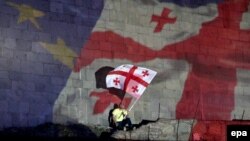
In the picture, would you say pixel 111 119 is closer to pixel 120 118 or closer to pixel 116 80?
pixel 120 118

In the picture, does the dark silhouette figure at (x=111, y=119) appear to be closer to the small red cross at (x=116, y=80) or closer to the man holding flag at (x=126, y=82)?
the man holding flag at (x=126, y=82)

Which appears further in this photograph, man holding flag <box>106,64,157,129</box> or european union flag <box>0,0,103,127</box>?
man holding flag <box>106,64,157,129</box>

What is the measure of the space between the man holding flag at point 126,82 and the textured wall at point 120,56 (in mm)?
282

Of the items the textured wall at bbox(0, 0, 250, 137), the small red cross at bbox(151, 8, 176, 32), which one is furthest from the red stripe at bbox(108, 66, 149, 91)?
the small red cross at bbox(151, 8, 176, 32)

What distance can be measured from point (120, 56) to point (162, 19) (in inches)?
65.5

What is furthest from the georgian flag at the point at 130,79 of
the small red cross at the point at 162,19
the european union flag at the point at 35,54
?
the small red cross at the point at 162,19

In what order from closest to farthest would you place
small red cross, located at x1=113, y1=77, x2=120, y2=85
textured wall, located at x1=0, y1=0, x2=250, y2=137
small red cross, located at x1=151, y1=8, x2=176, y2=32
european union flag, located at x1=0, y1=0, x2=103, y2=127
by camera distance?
european union flag, located at x1=0, y1=0, x2=103, y2=127 < textured wall, located at x1=0, y1=0, x2=250, y2=137 < small red cross, located at x1=113, y1=77, x2=120, y2=85 < small red cross, located at x1=151, y1=8, x2=176, y2=32

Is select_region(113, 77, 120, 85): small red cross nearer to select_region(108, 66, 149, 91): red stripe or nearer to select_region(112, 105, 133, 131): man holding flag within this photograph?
select_region(108, 66, 149, 91): red stripe

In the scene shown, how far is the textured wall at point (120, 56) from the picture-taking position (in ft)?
47.9

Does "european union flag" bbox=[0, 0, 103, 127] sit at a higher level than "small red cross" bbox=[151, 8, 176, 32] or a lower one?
lower

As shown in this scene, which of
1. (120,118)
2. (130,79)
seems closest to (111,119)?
(120,118)

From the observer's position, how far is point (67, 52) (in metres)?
15.2

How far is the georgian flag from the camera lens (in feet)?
50.0

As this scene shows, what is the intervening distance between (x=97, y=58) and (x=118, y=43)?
739 millimetres
